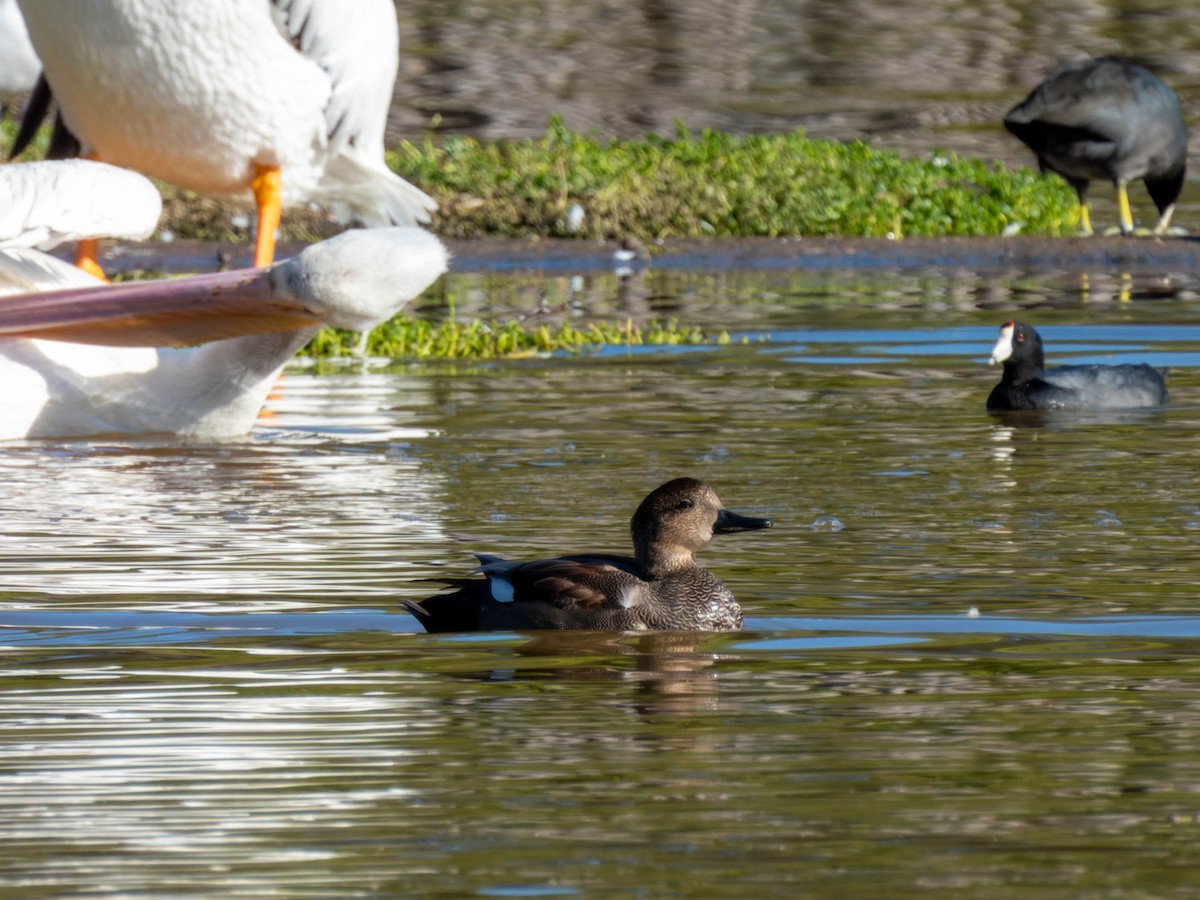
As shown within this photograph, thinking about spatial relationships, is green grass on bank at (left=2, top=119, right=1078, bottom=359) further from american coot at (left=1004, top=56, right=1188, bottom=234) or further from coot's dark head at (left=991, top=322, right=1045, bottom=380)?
coot's dark head at (left=991, top=322, right=1045, bottom=380)

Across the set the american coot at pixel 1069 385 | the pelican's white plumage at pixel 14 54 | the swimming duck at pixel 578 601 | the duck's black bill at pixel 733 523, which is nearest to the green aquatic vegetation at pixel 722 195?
the pelican's white plumage at pixel 14 54

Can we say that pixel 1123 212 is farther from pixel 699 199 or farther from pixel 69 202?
pixel 69 202

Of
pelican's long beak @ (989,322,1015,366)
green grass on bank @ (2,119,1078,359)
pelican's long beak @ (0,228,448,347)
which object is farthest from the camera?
green grass on bank @ (2,119,1078,359)

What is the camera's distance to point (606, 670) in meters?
4.45

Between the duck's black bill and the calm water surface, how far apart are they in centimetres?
16

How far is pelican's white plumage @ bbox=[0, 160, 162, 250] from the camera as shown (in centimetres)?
757

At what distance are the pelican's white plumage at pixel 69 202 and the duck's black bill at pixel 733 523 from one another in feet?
10.4

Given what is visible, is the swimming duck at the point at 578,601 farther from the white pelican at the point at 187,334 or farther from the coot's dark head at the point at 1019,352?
the coot's dark head at the point at 1019,352

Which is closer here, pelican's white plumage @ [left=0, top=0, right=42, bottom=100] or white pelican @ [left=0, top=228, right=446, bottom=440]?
white pelican @ [left=0, top=228, right=446, bottom=440]

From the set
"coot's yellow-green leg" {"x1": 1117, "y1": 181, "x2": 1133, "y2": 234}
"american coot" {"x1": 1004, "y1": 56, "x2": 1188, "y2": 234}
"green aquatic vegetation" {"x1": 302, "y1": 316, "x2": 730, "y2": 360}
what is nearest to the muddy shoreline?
"coot's yellow-green leg" {"x1": 1117, "y1": 181, "x2": 1133, "y2": 234}

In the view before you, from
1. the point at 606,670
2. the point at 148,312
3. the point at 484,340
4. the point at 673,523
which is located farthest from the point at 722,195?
the point at 606,670

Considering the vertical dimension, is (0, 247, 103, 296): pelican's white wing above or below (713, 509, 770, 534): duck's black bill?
above

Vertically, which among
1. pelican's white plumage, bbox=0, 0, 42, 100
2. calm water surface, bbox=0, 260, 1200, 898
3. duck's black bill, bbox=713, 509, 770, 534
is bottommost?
calm water surface, bbox=0, 260, 1200, 898

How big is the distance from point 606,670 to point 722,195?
459 inches
